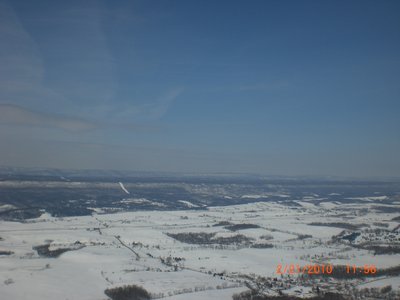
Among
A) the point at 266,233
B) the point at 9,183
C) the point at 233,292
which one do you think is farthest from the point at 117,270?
the point at 9,183

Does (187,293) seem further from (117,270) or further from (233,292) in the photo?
(117,270)

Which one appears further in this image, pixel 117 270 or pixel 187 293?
pixel 117 270
